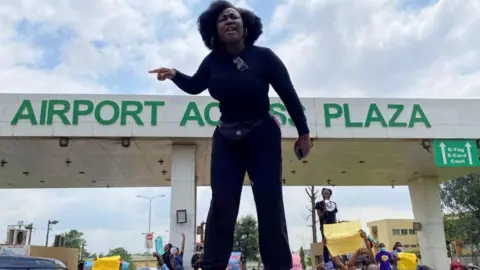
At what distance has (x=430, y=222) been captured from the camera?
15094mm

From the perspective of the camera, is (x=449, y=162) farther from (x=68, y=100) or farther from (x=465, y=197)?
(x=465, y=197)

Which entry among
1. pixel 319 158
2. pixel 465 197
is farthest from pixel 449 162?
pixel 465 197

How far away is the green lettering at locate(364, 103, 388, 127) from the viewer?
11089 mm

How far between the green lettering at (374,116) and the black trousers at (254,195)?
9184 mm

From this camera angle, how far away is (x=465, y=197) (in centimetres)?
3017

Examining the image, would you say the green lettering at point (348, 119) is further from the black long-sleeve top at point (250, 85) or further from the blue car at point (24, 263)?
the black long-sleeve top at point (250, 85)

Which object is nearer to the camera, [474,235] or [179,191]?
[179,191]

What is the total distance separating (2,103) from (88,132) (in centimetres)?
213

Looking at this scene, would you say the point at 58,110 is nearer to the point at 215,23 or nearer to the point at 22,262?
the point at 22,262

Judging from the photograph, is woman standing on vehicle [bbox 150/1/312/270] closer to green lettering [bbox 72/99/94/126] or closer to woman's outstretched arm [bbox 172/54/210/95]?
woman's outstretched arm [bbox 172/54/210/95]

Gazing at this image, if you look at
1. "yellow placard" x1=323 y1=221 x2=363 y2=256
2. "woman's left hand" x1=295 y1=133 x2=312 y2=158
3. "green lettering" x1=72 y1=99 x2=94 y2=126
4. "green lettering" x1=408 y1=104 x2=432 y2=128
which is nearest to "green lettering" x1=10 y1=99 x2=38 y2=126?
"green lettering" x1=72 y1=99 x2=94 y2=126

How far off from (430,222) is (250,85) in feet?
47.9

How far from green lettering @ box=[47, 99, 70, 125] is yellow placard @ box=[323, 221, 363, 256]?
7.22m

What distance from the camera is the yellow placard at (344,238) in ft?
17.9
